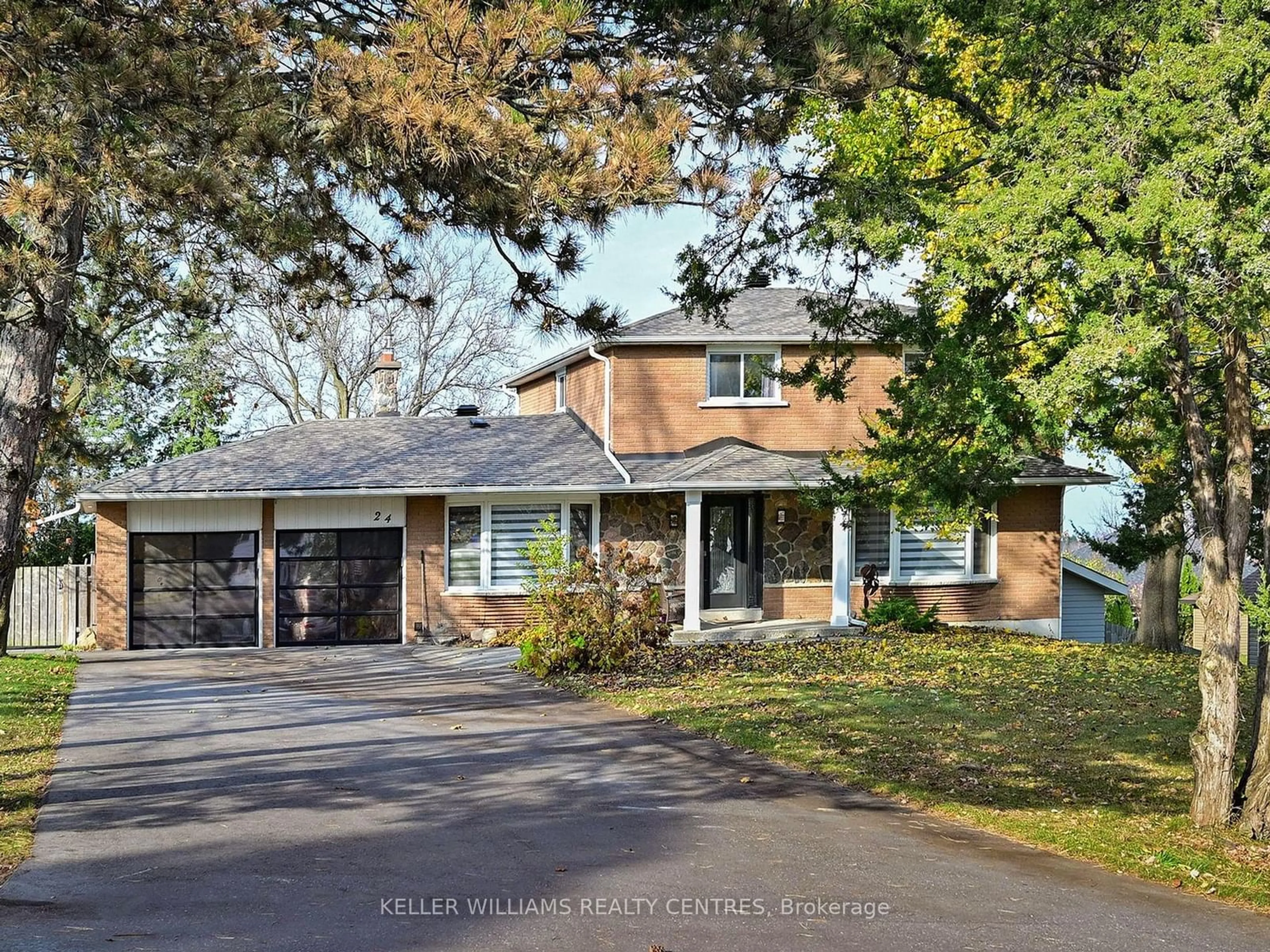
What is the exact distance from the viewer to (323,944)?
552cm

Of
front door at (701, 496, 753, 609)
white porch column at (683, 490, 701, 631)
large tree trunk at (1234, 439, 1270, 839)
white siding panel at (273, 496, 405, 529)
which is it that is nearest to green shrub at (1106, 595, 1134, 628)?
front door at (701, 496, 753, 609)

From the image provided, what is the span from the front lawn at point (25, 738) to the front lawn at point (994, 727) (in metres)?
6.10

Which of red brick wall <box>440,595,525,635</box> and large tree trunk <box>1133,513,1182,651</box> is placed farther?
red brick wall <box>440,595,525,635</box>

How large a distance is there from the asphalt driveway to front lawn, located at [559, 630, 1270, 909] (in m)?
0.55

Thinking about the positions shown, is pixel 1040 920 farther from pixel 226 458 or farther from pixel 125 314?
pixel 226 458

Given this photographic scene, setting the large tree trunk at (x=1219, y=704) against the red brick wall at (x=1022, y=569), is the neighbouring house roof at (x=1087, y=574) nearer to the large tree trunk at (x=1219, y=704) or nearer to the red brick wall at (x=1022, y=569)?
the red brick wall at (x=1022, y=569)

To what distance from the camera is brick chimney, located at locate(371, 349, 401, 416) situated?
28.8m

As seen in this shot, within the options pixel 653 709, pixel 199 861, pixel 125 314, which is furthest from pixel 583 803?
pixel 125 314

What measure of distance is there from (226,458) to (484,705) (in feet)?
38.6

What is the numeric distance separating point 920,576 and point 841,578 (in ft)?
8.66

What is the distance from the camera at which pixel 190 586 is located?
22719 mm

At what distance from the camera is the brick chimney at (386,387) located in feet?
94.4

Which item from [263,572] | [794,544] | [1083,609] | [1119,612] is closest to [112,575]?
[263,572]

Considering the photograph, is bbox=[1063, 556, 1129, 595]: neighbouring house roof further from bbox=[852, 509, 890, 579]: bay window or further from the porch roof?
the porch roof
